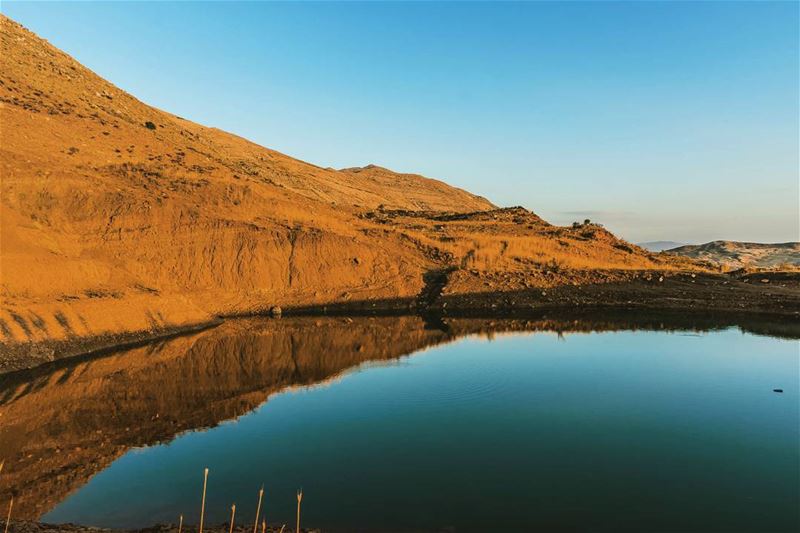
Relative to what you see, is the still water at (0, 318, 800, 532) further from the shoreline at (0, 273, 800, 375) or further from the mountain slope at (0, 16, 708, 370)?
the shoreline at (0, 273, 800, 375)

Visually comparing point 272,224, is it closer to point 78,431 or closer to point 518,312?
point 518,312

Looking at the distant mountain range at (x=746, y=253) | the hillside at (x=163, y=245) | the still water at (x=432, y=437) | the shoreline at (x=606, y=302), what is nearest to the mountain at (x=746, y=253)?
the distant mountain range at (x=746, y=253)

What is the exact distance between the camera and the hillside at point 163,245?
23.0 meters

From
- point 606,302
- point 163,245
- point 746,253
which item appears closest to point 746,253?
point 746,253

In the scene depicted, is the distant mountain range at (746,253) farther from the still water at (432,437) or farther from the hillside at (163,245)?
the still water at (432,437)

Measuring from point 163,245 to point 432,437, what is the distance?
2712 centimetres

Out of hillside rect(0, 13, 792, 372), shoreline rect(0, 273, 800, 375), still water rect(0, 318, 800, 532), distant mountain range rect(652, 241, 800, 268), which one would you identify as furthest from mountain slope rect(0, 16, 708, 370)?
distant mountain range rect(652, 241, 800, 268)

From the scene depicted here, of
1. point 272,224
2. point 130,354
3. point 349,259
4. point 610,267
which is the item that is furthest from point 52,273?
point 610,267

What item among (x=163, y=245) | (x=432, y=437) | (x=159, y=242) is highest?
(x=159, y=242)

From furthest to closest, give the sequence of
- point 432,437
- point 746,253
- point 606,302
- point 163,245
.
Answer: point 746,253 → point 606,302 → point 163,245 → point 432,437

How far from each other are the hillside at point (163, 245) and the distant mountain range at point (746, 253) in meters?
28.0

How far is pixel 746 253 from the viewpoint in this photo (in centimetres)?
7288

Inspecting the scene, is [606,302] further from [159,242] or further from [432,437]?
[159,242]

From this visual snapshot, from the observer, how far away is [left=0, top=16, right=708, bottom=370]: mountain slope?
23.1 meters
